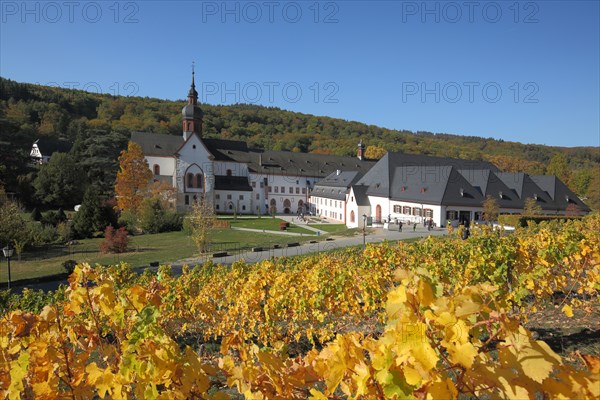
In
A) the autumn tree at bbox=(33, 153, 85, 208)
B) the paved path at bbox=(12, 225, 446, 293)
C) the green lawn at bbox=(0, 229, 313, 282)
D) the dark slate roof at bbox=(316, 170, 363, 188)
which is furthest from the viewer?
the autumn tree at bbox=(33, 153, 85, 208)

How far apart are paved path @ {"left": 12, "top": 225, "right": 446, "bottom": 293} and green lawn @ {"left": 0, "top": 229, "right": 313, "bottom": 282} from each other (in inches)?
62.0

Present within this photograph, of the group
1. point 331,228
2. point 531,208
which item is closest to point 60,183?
point 331,228

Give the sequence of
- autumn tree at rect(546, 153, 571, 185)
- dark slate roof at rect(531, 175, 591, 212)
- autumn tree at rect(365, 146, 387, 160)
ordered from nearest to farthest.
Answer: dark slate roof at rect(531, 175, 591, 212) < autumn tree at rect(546, 153, 571, 185) < autumn tree at rect(365, 146, 387, 160)

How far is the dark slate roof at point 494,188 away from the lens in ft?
113

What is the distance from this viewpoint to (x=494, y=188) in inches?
1390

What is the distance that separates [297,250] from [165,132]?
7342cm

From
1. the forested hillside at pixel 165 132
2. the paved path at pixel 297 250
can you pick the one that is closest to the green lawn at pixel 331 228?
the paved path at pixel 297 250

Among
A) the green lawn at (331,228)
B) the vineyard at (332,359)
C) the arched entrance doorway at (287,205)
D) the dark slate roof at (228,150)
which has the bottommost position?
the green lawn at (331,228)

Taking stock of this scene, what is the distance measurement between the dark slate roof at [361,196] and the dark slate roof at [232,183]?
24.0 metres

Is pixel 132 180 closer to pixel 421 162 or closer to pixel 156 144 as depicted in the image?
pixel 156 144

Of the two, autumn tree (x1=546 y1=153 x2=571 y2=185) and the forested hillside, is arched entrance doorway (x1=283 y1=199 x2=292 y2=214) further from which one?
autumn tree (x1=546 y1=153 x2=571 y2=185)

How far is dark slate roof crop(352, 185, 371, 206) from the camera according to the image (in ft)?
134

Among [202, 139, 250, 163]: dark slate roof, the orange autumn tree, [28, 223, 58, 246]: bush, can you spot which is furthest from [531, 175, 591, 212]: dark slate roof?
[28, 223, 58, 246]: bush

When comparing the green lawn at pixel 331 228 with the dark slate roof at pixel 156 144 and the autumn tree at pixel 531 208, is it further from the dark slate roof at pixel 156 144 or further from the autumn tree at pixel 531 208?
the dark slate roof at pixel 156 144
